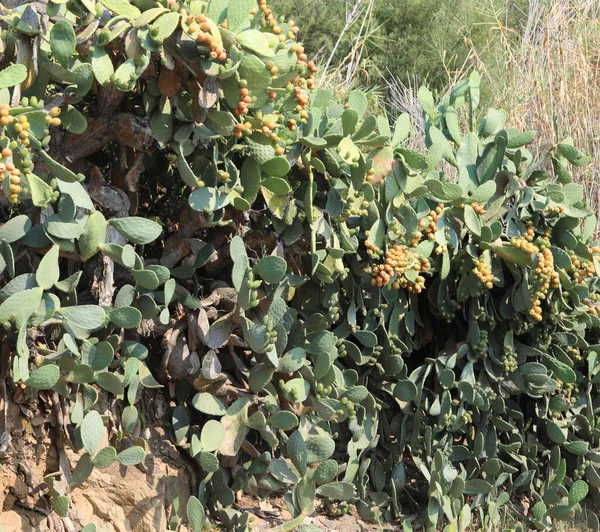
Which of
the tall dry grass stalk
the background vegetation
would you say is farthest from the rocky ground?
the tall dry grass stalk

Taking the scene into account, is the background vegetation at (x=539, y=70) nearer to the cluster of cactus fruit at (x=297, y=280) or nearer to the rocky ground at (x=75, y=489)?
the cluster of cactus fruit at (x=297, y=280)

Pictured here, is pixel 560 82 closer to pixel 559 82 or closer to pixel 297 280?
pixel 559 82

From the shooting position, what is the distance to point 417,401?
3.53 meters

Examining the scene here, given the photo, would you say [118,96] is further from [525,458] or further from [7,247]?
[525,458]

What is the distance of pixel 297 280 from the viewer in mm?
3000

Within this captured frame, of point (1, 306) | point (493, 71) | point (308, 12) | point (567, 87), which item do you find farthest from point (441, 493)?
point (308, 12)

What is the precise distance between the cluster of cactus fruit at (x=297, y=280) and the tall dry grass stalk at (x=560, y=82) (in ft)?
7.09

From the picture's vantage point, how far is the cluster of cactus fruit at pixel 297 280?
234cm

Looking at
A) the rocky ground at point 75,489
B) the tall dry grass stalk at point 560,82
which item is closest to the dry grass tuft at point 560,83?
the tall dry grass stalk at point 560,82

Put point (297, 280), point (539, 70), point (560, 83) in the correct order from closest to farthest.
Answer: point (297, 280) < point (560, 83) < point (539, 70)

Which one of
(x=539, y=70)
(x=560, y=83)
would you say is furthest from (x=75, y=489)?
(x=539, y=70)

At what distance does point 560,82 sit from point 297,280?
13.0 ft

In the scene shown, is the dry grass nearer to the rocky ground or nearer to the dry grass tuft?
the dry grass tuft

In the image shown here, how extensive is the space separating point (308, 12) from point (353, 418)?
8.17 metres
